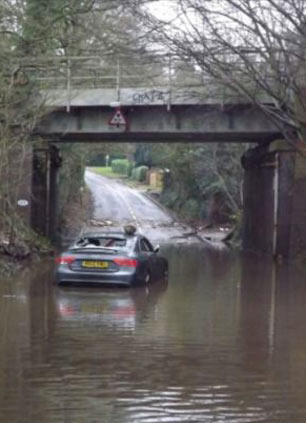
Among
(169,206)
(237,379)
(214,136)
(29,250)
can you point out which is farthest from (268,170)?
(169,206)

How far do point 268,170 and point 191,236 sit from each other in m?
18.4

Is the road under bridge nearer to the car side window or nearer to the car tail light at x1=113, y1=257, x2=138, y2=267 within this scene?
the car side window

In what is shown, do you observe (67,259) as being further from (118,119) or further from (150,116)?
(150,116)

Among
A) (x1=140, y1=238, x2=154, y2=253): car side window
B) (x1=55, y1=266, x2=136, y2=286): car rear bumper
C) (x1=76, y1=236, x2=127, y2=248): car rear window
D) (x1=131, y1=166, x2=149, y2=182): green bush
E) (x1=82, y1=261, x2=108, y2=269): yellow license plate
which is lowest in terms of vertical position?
(x1=131, y1=166, x2=149, y2=182): green bush

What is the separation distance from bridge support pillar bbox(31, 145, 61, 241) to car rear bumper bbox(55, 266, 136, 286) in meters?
17.3

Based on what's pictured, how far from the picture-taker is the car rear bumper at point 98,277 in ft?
66.1

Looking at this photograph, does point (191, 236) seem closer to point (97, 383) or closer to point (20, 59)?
point (20, 59)

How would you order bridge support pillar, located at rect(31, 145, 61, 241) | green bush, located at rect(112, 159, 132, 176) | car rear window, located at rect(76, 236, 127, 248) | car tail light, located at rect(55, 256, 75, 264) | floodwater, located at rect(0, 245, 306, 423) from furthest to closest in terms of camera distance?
green bush, located at rect(112, 159, 132, 176) → bridge support pillar, located at rect(31, 145, 61, 241) → car rear window, located at rect(76, 236, 127, 248) → car tail light, located at rect(55, 256, 75, 264) → floodwater, located at rect(0, 245, 306, 423)

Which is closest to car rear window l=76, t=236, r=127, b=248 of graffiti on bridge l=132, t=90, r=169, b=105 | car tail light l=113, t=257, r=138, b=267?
car tail light l=113, t=257, r=138, b=267

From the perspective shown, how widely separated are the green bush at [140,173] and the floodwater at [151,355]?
279 ft

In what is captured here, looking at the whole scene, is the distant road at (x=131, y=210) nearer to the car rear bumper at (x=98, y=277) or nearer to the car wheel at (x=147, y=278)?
the car wheel at (x=147, y=278)

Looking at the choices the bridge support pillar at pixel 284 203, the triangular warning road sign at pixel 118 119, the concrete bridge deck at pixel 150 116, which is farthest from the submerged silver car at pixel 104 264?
the triangular warning road sign at pixel 118 119

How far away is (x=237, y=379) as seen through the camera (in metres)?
9.80

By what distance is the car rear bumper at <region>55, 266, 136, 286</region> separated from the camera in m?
20.2
